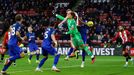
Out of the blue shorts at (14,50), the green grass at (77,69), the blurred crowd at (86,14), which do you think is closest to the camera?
the blue shorts at (14,50)

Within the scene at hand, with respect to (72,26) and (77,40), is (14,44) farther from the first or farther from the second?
(77,40)

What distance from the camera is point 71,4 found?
170 ft

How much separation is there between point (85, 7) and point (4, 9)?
32.7 ft

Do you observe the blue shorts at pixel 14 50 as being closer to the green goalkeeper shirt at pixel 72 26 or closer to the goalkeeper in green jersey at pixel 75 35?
the goalkeeper in green jersey at pixel 75 35

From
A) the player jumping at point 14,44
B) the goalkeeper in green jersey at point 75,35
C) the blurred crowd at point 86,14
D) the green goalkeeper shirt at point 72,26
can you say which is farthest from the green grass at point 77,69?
the blurred crowd at point 86,14

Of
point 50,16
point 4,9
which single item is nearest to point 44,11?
point 50,16

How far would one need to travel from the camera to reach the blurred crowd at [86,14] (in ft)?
142

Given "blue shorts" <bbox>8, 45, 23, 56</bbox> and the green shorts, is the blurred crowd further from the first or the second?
"blue shorts" <bbox>8, 45, 23, 56</bbox>

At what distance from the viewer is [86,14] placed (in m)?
46.4

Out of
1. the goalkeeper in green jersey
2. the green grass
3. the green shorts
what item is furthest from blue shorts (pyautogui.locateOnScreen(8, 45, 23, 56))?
the green shorts

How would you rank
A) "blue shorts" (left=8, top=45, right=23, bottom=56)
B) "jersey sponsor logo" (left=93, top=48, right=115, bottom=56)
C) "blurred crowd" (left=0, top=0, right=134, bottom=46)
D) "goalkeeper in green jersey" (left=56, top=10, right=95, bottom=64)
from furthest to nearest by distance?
"blurred crowd" (left=0, top=0, right=134, bottom=46), "jersey sponsor logo" (left=93, top=48, right=115, bottom=56), "goalkeeper in green jersey" (left=56, top=10, right=95, bottom=64), "blue shorts" (left=8, top=45, right=23, bottom=56)

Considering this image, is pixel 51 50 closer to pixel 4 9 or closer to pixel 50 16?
pixel 50 16

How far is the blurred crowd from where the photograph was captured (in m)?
43.2

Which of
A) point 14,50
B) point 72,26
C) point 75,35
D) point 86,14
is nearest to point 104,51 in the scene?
point 86,14
